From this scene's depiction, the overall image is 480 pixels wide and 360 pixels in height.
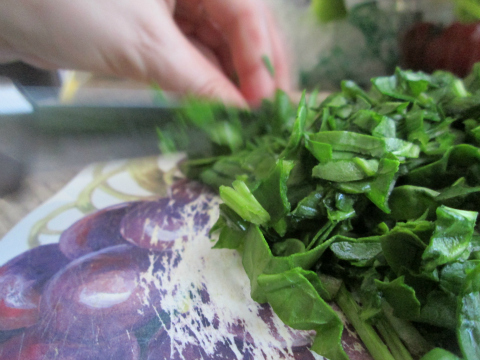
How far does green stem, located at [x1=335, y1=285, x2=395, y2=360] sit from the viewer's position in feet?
1.48

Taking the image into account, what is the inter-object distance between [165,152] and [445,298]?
0.73m

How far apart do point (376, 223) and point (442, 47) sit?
93cm

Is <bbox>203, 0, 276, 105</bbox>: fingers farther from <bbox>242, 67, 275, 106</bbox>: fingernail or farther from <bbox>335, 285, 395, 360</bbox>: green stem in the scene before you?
<bbox>335, 285, 395, 360</bbox>: green stem

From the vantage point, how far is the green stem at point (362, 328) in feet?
1.48

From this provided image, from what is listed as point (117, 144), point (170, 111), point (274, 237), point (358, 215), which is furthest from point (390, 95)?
point (117, 144)

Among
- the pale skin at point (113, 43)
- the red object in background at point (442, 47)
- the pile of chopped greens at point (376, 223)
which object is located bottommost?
the red object in background at point (442, 47)

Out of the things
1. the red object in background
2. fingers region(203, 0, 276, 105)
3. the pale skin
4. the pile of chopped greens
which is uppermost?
the pale skin

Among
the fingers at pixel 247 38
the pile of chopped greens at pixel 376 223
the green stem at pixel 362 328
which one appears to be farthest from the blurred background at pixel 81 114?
the green stem at pixel 362 328

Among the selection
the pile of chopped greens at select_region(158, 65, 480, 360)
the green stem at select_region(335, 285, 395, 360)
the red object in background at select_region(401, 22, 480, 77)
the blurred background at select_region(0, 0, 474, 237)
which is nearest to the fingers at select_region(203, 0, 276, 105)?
the blurred background at select_region(0, 0, 474, 237)

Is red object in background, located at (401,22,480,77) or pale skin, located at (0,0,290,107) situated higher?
pale skin, located at (0,0,290,107)

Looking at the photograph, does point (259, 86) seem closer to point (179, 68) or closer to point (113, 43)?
point (179, 68)

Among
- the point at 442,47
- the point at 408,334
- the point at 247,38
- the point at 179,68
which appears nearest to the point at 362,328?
the point at 408,334

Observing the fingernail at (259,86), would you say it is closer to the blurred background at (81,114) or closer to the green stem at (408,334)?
the blurred background at (81,114)

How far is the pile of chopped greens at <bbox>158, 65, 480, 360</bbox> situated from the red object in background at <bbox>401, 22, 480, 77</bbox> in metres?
0.52
